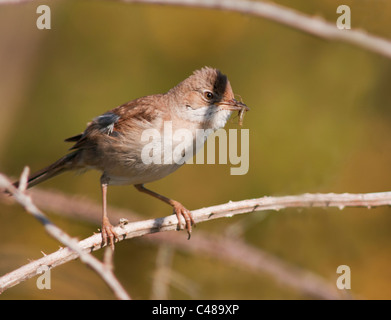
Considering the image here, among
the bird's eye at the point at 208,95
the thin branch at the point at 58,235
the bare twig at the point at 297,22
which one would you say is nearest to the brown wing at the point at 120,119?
the bird's eye at the point at 208,95

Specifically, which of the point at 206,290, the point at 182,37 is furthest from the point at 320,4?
the point at 206,290

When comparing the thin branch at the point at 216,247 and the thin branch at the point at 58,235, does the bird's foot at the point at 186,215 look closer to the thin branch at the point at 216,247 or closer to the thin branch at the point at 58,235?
the thin branch at the point at 216,247

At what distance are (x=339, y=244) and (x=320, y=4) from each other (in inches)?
103

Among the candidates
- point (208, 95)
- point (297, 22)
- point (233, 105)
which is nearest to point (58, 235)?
point (297, 22)

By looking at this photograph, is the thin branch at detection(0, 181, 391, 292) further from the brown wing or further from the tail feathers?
the tail feathers

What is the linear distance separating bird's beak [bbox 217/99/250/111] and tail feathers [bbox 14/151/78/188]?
1.35 meters

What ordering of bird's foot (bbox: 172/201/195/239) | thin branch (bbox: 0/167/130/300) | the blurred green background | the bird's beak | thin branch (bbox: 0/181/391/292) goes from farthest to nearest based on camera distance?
1. the blurred green background
2. bird's foot (bbox: 172/201/195/239)
3. the bird's beak
4. thin branch (bbox: 0/181/391/292)
5. thin branch (bbox: 0/167/130/300)

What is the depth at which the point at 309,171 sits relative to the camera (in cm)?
525

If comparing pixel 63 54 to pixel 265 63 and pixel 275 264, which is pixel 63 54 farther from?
pixel 275 264

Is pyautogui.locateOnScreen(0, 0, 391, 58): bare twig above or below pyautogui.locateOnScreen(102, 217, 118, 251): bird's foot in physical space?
above

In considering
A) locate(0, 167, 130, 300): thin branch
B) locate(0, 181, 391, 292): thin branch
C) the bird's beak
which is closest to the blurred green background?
the bird's beak

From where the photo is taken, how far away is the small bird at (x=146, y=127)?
3896mm

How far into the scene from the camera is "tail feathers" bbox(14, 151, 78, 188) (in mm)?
4168

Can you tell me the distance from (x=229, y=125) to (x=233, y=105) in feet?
3.03
